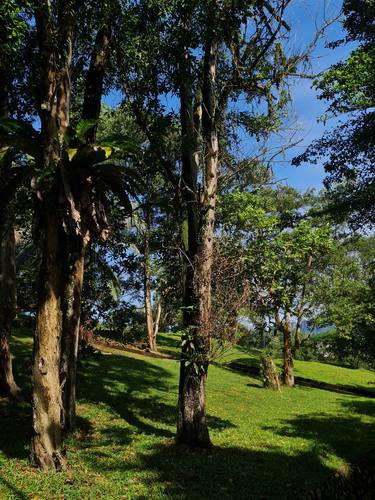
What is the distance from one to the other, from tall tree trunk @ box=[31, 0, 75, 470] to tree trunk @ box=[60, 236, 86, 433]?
152 cm

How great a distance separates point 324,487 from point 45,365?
5551 millimetres

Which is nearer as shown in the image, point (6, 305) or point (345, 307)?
point (6, 305)

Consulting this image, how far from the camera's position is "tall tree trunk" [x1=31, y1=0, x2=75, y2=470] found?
7957 mm

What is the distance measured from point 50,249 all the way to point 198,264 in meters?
3.62

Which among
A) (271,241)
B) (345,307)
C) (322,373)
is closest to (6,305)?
(271,241)

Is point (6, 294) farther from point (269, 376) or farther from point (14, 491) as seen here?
point (269, 376)

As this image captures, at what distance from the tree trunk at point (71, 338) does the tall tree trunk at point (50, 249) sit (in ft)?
4.98

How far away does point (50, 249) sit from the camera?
8.39m

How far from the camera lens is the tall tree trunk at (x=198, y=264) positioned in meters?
10.3

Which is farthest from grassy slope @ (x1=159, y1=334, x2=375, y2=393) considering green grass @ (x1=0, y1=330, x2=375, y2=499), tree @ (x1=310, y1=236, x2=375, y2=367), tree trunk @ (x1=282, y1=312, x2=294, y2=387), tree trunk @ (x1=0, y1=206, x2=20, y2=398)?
tree trunk @ (x1=0, y1=206, x2=20, y2=398)

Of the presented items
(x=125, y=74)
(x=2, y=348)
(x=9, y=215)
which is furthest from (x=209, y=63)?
(x=2, y=348)

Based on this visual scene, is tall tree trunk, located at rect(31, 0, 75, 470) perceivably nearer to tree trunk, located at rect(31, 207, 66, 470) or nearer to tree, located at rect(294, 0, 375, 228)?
tree trunk, located at rect(31, 207, 66, 470)

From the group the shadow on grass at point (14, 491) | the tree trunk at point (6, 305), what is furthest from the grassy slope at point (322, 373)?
the shadow on grass at point (14, 491)

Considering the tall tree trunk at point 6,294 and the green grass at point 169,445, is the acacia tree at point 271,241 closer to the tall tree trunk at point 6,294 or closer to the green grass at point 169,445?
the green grass at point 169,445
